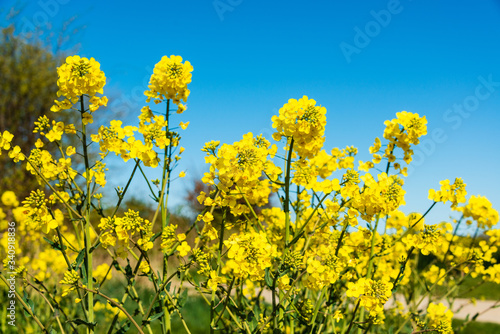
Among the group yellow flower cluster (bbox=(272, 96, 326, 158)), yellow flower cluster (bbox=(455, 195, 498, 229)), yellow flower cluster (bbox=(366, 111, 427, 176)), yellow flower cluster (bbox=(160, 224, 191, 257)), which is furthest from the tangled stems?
yellow flower cluster (bbox=(455, 195, 498, 229))

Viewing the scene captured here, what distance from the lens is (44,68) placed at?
1179cm

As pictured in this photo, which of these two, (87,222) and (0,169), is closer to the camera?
(87,222)

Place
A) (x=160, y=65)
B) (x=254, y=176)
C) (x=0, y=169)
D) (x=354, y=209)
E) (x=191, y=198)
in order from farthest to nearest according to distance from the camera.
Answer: (x=191, y=198), (x=0, y=169), (x=354, y=209), (x=160, y=65), (x=254, y=176)

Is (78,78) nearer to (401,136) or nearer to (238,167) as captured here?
(238,167)

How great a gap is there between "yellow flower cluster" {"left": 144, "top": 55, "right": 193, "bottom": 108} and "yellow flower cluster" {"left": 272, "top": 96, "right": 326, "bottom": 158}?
0.59 meters

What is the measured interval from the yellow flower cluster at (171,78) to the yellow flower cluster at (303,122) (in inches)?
23.2

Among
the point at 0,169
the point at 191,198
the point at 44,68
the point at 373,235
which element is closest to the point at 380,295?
the point at 373,235

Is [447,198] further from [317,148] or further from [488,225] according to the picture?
[488,225]

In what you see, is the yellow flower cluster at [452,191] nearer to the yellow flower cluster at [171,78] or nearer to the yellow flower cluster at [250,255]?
the yellow flower cluster at [250,255]

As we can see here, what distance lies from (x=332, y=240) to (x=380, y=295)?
0.56 meters

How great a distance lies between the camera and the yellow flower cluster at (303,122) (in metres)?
2.06

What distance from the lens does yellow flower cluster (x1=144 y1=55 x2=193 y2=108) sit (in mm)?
2188

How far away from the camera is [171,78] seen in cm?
217

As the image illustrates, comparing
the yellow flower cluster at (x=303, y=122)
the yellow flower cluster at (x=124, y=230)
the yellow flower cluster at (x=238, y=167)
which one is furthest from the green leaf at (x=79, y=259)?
the yellow flower cluster at (x=303, y=122)
